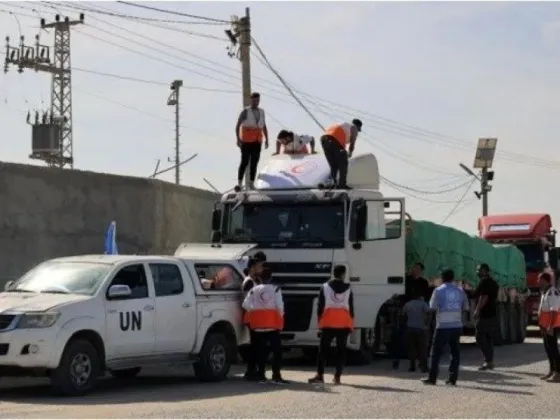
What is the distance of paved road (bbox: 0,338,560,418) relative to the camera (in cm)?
1256

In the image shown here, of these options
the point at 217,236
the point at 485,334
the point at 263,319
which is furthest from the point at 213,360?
the point at 485,334

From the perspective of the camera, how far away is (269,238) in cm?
1956

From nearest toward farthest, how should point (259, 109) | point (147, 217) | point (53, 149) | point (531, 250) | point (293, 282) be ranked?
point (293, 282) → point (259, 109) → point (147, 217) → point (531, 250) → point (53, 149)

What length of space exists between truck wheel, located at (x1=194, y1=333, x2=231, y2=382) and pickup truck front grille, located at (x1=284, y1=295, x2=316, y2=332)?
2.66 m

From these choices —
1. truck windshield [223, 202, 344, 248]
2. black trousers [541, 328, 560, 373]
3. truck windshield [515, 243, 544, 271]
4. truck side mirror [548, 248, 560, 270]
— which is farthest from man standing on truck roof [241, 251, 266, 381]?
truck windshield [515, 243, 544, 271]

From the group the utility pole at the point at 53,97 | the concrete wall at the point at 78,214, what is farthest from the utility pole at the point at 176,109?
the concrete wall at the point at 78,214

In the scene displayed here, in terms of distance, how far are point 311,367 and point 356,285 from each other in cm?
170

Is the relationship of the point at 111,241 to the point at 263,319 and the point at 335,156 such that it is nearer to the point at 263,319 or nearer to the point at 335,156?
the point at 335,156

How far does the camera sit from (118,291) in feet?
47.5

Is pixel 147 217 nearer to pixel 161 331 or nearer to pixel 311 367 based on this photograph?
pixel 311 367

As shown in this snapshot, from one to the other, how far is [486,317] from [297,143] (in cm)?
488

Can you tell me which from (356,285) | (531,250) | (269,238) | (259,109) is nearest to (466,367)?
(356,285)

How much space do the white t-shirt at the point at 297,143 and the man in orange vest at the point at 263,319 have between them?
5169 mm

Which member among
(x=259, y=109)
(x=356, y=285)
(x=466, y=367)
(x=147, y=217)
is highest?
(x=259, y=109)
